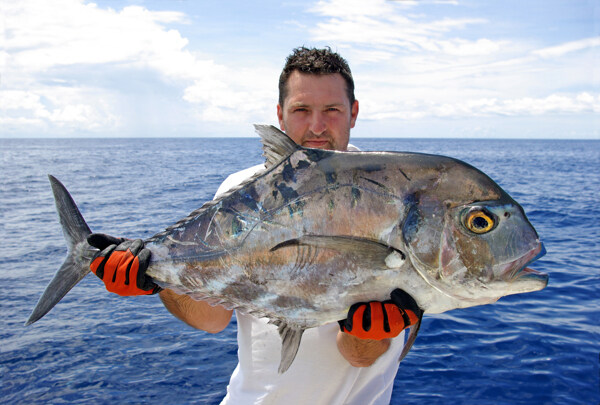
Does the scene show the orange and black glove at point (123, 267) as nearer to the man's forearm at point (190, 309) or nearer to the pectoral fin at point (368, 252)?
the man's forearm at point (190, 309)

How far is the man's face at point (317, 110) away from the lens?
9.93 ft

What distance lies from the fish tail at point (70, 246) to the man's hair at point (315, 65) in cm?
158

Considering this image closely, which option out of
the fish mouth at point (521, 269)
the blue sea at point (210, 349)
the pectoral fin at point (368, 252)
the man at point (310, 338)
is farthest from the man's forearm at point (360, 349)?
the blue sea at point (210, 349)

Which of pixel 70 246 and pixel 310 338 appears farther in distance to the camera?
pixel 310 338

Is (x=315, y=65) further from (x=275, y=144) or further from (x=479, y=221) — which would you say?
(x=479, y=221)

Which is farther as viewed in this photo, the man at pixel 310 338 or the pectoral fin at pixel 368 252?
the man at pixel 310 338

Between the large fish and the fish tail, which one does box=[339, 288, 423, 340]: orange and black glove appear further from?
the fish tail

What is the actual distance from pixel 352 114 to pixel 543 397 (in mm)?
4516

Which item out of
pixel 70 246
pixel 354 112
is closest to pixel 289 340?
pixel 70 246

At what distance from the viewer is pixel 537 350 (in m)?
6.55

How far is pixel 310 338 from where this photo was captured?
2859 millimetres

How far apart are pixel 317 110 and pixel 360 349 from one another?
157cm

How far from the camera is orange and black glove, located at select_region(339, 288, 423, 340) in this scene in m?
1.97

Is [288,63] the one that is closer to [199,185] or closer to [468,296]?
[468,296]
